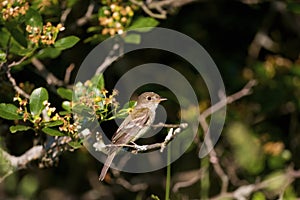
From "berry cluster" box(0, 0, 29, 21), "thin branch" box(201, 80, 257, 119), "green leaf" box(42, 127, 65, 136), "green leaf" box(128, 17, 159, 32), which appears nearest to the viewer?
"green leaf" box(42, 127, 65, 136)

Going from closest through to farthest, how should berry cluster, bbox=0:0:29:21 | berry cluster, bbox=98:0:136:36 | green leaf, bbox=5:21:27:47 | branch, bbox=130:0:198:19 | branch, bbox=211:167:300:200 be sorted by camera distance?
berry cluster, bbox=0:0:29:21 → green leaf, bbox=5:21:27:47 → berry cluster, bbox=98:0:136:36 → branch, bbox=130:0:198:19 → branch, bbox=211:167:300:200

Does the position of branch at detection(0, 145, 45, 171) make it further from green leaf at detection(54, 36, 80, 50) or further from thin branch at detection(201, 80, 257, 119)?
thin branch at detection(201, 80, 257, 119)

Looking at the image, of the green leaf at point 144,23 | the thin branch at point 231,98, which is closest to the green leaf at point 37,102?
the green leaf at point 144,23

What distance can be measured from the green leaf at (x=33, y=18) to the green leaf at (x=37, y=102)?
0.29 metres

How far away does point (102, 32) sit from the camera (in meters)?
2.77

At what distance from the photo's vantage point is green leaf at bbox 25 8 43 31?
2.45 meters

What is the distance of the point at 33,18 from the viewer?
8.06 feet

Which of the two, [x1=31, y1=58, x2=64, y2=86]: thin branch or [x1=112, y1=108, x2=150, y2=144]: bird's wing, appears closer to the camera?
[x1=112, y1=108, x2=150, y2=144]: bird's wing

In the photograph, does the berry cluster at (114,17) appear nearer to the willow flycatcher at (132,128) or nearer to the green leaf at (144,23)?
the green leaf at (144,23)

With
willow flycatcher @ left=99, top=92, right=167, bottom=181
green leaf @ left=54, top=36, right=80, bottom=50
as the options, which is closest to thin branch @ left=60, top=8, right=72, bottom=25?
green leaf @ left=54, top=36, right=80, bottom=50

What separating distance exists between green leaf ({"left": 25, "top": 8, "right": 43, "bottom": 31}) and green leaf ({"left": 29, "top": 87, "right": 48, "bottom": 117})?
29cm

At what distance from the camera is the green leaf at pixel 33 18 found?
2.45 meters

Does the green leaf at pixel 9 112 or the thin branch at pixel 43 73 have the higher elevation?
the green leaf at pixel 9 112

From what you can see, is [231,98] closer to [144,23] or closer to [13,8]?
[144,23]
